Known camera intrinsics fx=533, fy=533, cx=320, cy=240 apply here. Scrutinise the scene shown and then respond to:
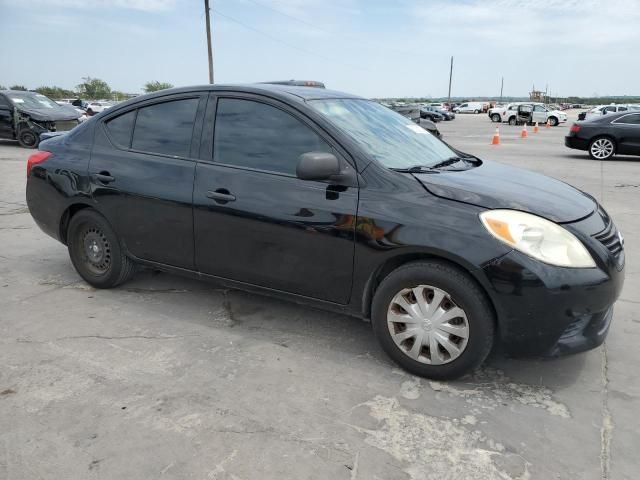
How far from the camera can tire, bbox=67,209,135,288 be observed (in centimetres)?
410

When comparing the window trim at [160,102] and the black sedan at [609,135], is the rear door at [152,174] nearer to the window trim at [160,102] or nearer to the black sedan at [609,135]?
the window trim at [160,102]

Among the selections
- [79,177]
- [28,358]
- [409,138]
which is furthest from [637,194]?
[28,358]

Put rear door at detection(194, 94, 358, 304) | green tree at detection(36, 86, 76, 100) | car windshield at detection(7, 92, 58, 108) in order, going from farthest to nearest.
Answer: green tree at detection(36, 86, 76, 100)
car windshield at detection(7, 92, 58, 108)
rear door at detection(194, 94, 358, 304)

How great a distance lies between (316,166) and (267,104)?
29.0 inches

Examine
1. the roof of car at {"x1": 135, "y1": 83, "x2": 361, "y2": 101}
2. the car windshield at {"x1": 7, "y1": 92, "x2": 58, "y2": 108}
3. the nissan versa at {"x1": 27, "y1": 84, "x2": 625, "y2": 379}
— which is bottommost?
the nissan versa at {"x1": 27, "y1": 84, "x2": 625, "y2": 379}

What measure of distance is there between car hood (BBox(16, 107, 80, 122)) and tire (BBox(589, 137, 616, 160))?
14.3 m

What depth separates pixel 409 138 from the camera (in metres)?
3.69

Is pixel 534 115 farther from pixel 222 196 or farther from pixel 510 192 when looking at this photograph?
pixel 222 196

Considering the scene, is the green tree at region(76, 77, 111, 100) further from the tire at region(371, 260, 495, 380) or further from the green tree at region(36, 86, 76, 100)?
the tire at region(371, 260, 495, 380)

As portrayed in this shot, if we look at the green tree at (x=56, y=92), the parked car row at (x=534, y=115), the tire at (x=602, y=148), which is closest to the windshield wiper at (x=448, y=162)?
the tire at (x=602, y=148)

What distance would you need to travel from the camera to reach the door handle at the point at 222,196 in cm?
338

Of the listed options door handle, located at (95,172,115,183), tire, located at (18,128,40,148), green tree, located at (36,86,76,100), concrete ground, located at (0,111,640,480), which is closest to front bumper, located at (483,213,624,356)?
concrete ground, located at (0,111,640,480)

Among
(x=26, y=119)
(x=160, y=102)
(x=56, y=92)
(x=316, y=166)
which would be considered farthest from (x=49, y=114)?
(x=56, y=92)

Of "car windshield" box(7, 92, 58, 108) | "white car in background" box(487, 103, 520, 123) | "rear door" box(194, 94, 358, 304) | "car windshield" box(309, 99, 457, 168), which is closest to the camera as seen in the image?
"rear door" box(194, 94, 358, 304)
